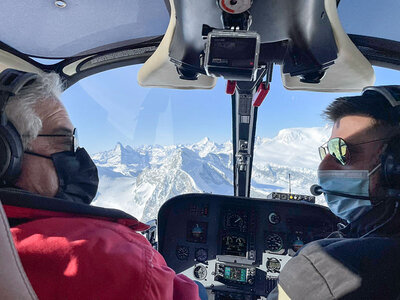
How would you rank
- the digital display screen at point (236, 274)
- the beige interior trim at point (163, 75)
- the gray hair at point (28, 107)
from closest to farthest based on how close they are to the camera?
the gray hair at point (28, 107)
the beige interior trim at point (163, 75)
the digital display screen at point (236, 274)

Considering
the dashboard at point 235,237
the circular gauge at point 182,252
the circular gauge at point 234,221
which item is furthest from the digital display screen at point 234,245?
the circular gauge at point 182,252

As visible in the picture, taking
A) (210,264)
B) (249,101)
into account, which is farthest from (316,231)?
(249,101)

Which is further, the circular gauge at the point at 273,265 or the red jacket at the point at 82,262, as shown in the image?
the circular gauge at the point at 273,265

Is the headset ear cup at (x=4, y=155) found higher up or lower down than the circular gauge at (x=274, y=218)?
higher up

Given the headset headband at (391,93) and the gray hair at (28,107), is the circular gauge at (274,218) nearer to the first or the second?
the headset headband at (391,93)

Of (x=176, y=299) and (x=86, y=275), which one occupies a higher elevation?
(x=86, y=275)

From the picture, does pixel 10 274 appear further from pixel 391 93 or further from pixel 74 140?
pixel 391 93

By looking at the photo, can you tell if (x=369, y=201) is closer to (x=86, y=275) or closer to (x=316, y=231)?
(x=86, y=275)
